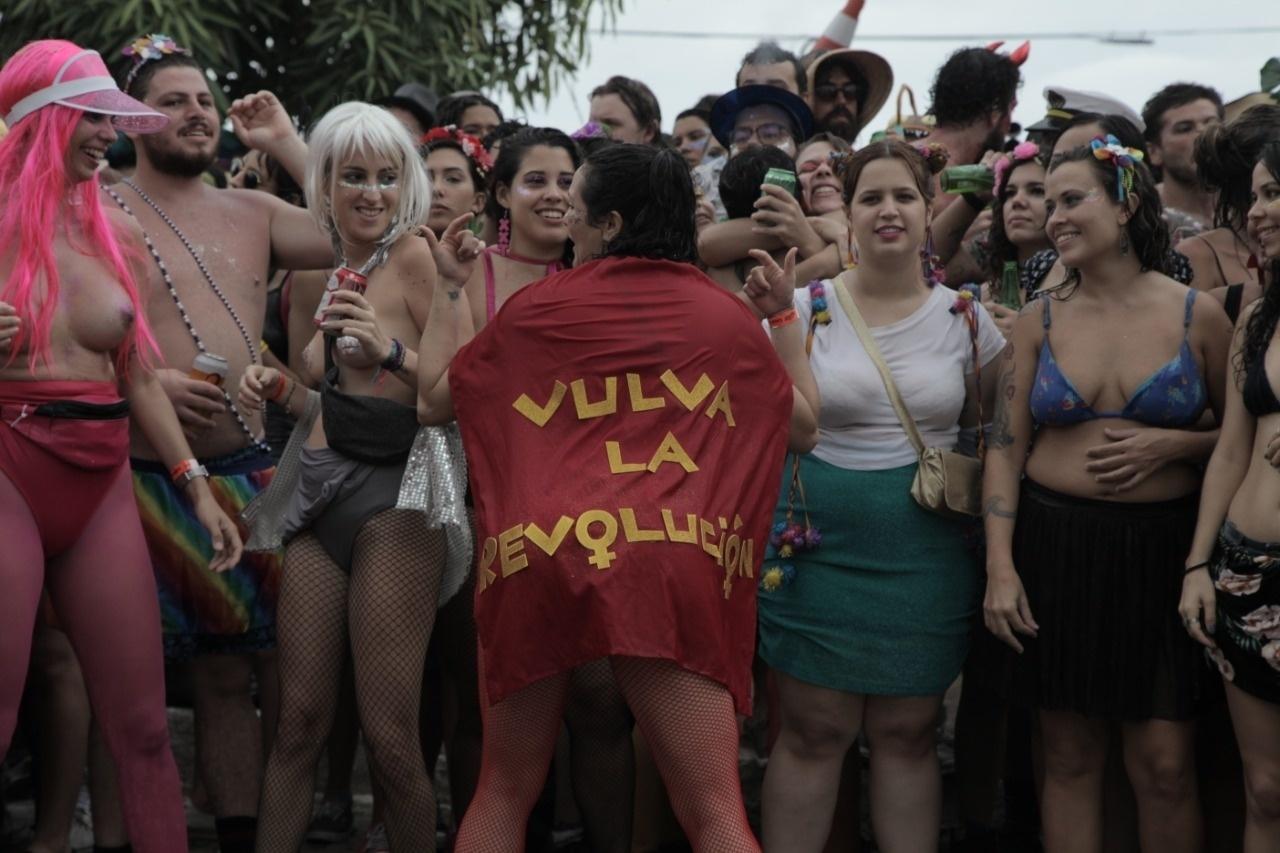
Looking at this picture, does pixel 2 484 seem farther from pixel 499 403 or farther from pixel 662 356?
pixel 662 356

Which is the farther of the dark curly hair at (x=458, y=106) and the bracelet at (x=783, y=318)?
the dark curly hair at (x=458, y=106)

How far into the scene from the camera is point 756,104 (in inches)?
263

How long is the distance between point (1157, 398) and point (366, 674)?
7.21ft

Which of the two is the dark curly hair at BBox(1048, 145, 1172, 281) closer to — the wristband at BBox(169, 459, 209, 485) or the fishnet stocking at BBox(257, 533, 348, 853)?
the fishnet stocking at BBox(257, 533, 348, 853)

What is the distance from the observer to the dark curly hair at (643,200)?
414 centimetres

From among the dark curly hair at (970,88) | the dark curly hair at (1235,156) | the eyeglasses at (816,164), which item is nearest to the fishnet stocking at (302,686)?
the eyeglasses at (816,164)

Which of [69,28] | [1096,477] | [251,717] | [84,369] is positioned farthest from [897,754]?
[69,28]

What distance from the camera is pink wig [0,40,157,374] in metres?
4.57

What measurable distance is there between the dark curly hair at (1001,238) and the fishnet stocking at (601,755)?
6.42ft

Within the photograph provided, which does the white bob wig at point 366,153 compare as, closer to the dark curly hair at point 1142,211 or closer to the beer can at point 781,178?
the beer can at point 781,178

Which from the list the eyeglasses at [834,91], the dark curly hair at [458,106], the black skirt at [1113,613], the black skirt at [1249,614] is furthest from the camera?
the dark curly hair at [458,106]

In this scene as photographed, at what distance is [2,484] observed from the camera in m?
4.50

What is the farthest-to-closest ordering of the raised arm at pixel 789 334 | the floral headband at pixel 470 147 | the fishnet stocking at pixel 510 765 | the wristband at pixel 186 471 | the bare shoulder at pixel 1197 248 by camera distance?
the floral headband at pixel 470 147 < the bare shoulder at pixel 1197 248 < the wristband at pixel 186 471 < the raised arm at pixel 789 334 < the fishnet stocking at pixel 510 765

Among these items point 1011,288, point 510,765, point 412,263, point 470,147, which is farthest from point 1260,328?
point 470,147
